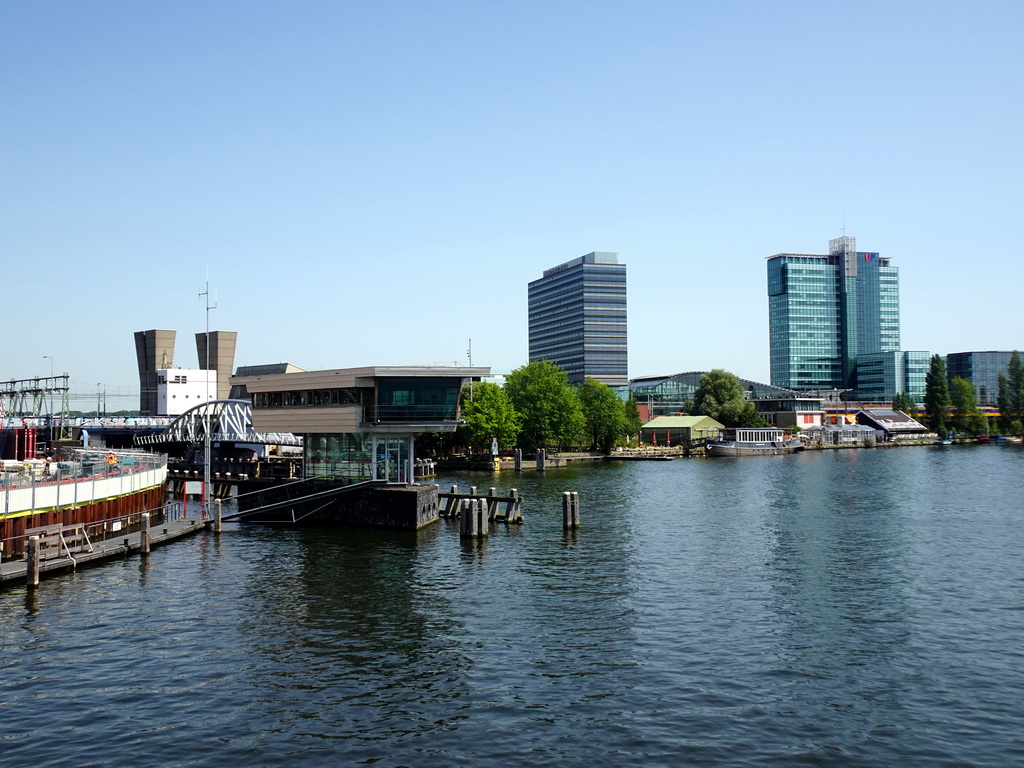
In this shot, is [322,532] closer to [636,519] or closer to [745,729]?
[636,519]

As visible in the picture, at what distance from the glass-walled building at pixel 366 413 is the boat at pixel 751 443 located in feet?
409

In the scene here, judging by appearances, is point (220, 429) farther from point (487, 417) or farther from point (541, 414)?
point (541, 414)

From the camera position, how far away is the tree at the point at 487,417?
139250mm

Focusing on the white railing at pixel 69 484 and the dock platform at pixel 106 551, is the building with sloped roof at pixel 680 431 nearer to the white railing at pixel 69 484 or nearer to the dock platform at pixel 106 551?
the dock platform at pixel 106 551

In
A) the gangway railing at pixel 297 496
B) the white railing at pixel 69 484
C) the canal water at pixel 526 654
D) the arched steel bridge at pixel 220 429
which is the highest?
the arched steel bridge at pixel 220 429

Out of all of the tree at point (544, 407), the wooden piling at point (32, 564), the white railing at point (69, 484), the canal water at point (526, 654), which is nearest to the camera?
the canal water at point (526, 654)

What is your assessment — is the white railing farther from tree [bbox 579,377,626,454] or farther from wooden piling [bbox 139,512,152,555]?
tree [bbox 579,377,626,454]

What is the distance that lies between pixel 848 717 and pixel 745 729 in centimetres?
330

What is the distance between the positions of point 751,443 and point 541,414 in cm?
5914

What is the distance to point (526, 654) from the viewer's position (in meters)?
30.9

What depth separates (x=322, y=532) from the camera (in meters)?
61.3

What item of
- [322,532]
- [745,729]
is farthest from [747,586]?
[322,532]

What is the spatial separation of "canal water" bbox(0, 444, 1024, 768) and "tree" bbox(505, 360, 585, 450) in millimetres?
92236

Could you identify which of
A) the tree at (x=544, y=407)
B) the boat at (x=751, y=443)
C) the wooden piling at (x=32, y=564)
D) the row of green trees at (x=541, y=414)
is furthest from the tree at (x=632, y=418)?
the wooden piling at (x=32, y=564)
